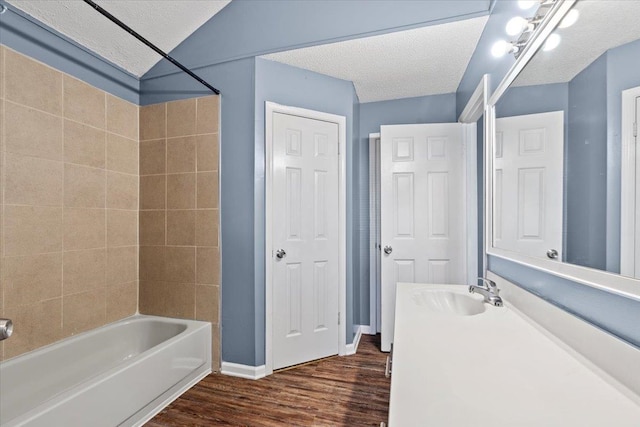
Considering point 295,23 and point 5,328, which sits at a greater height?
point 295,23

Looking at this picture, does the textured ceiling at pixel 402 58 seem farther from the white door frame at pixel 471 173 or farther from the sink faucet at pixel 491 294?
the sink faucet at pixel 491 294

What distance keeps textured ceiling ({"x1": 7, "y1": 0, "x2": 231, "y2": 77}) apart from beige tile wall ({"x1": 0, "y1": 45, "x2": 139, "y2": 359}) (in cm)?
30

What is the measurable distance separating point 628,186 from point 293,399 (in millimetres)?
1939

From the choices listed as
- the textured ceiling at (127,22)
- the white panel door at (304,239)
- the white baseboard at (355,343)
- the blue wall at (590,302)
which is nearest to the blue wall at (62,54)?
the textured ceiling at (127,22)

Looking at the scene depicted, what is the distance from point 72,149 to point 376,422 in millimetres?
2615

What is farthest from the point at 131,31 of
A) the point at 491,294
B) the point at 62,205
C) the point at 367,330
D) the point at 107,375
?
the point at 367,330

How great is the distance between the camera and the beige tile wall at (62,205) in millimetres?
1619

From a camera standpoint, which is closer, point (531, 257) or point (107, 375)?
point (531, 257)

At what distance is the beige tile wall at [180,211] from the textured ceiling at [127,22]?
405 millimetres

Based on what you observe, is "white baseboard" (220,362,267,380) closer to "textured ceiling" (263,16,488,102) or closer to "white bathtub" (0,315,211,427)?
"white bathtub" (0,315,211,427)

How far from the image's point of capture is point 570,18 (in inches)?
34.6

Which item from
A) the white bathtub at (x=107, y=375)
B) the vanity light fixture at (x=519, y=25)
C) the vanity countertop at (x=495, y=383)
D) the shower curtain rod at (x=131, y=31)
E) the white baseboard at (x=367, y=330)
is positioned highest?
the shower curtain rod at (x=131, y=31)

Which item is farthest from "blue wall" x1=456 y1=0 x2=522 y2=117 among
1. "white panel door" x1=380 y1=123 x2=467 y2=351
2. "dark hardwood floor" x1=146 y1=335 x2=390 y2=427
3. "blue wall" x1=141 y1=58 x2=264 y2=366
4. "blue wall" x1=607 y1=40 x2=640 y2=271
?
"dark hardwood floor" x1=146 y1=335 x2=390 y2=427

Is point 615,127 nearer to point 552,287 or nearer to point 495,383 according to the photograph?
point 552,287
